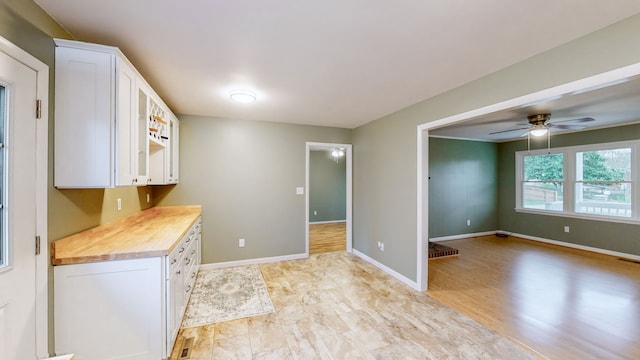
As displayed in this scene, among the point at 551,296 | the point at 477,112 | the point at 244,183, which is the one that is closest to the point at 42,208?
the point at 244,183

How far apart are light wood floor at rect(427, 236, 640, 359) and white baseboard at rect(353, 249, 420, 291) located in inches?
9.0

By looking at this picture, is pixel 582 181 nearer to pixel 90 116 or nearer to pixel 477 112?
pixel 477 112

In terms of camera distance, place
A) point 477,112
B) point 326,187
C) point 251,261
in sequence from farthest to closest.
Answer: point 326,187, point 251,261, point 477,112

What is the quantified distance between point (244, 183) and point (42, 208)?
2.67 meters

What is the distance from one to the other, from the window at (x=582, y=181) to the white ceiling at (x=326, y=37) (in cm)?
469

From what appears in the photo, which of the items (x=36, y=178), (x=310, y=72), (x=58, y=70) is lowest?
(x=36, y=178)

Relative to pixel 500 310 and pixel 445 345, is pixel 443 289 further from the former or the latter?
pixel 445 345

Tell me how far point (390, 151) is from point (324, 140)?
1.37 metres

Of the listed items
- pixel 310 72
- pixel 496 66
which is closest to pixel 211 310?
pixel 310 72

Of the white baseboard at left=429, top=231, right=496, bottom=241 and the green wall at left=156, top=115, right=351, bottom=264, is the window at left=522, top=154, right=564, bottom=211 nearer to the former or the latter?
the white baseboard at left=429, top=231, right=496, bottom=241

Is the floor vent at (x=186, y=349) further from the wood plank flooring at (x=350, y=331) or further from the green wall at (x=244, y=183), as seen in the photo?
the green wall at (x=244, y=183)

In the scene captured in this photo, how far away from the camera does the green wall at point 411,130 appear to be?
1.64 metres

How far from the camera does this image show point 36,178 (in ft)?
4.78

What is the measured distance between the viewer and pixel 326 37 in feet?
5.79
